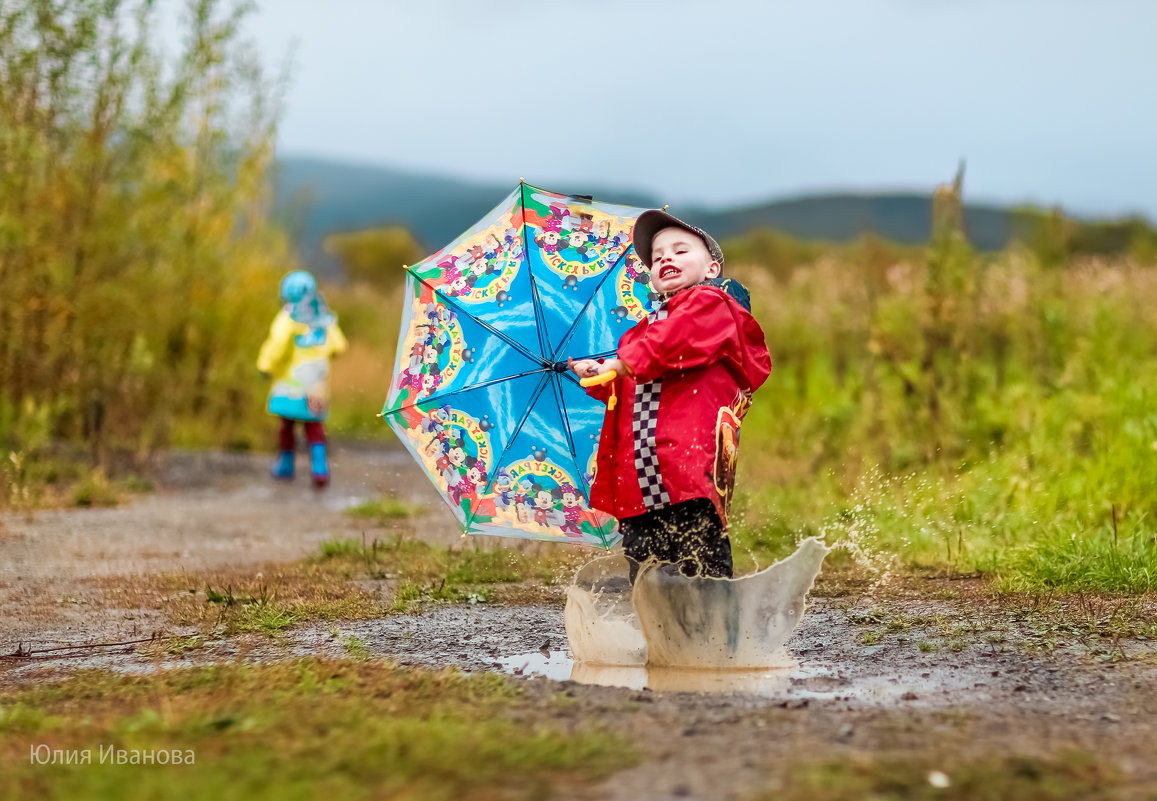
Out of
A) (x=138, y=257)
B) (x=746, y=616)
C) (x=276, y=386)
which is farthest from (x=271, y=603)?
(x=138, y=257)

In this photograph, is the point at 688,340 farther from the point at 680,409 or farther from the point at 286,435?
the point at 286,435

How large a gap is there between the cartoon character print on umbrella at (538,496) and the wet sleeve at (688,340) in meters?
0.91

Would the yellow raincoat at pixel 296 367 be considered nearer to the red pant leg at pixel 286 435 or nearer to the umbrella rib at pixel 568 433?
the red pant leg at pixel 286 435

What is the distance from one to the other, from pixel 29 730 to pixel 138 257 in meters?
7.99

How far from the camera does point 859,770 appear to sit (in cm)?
299

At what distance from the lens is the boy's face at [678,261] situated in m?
4.73

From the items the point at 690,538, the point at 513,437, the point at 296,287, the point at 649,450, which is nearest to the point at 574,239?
the point at 513,437

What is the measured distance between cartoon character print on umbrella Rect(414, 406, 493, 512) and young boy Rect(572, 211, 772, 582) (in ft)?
2.18

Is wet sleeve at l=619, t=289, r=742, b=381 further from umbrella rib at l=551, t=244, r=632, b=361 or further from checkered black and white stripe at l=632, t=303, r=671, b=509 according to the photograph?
umbrella rib at l=551, t=244, r=632, b=361

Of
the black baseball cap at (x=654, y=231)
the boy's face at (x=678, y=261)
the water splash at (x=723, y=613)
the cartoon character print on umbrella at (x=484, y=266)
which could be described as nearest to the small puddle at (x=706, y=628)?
the water splash at (x=723, y=613)

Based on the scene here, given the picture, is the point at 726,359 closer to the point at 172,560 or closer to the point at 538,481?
the point at 538,481

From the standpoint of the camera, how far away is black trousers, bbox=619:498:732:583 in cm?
459

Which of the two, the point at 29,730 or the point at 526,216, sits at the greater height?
the point at 526,216

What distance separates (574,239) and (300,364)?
239 inches
